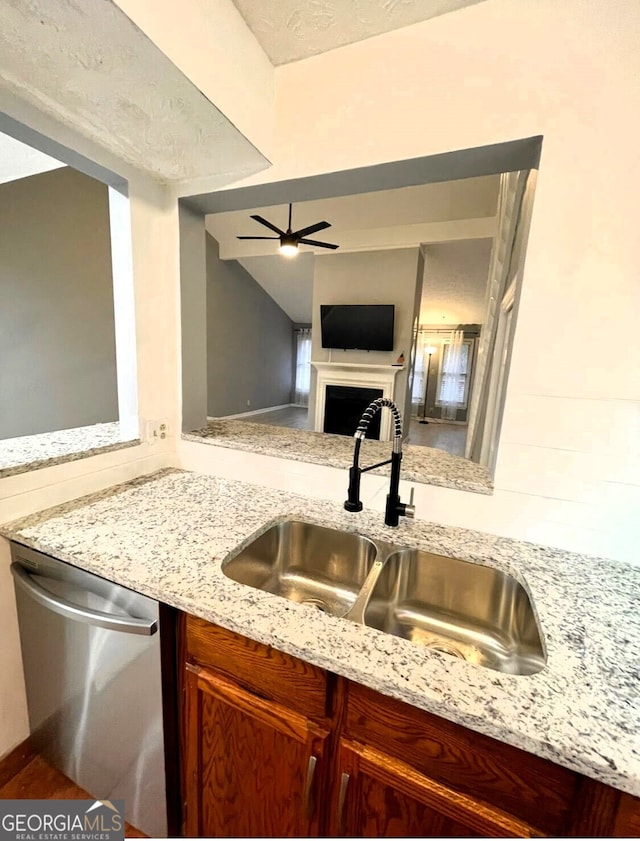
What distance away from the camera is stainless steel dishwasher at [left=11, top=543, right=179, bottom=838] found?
88 cm

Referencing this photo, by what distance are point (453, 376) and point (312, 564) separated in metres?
8.09

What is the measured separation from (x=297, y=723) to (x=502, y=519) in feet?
2.72

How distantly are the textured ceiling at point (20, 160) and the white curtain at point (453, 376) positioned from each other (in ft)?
25.3

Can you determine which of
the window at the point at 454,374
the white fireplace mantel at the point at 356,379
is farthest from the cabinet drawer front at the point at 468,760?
the window at the point at 454,374

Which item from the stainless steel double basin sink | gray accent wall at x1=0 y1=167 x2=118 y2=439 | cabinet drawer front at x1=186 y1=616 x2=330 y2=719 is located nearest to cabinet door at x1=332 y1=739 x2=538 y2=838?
cabinet drawer front at x1=186 y1=616 x2=330 y2=719

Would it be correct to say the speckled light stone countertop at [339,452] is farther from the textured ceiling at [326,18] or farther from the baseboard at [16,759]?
the textured ceiling at [326,18]

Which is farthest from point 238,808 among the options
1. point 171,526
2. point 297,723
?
point 171,526

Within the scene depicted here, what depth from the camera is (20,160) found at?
6.46ft

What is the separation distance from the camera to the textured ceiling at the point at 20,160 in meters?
1.84

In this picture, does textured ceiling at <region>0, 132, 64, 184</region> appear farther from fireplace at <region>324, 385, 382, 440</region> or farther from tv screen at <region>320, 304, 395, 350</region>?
fireplace at <region>324, 385, 382, 440</region>

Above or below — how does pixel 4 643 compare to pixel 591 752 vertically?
below

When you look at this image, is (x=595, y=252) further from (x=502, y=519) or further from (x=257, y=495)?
(x=257, y=495)

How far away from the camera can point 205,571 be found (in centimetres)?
88

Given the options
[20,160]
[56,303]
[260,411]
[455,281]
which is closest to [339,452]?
[20,160]
